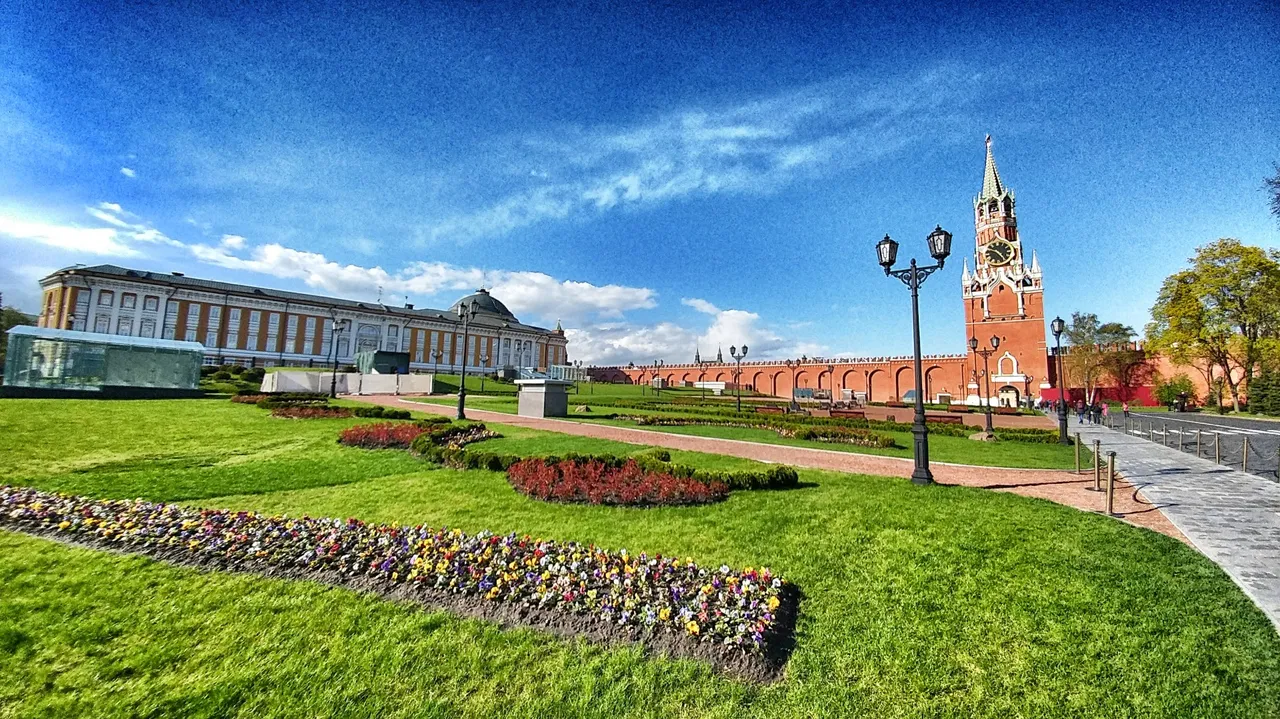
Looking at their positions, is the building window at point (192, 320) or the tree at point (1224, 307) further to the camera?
the building window at point (192, 320)

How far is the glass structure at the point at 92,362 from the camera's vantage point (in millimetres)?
22438

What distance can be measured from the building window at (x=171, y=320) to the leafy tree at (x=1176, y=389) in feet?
336

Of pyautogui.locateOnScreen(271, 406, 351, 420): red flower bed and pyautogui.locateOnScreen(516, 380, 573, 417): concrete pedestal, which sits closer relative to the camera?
pyautogui.locateOnScreen(271, 406, 351, 420): red flower bed

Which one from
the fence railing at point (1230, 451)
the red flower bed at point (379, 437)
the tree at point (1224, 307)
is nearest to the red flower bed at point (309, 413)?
the red flower bed at point (379, 437)

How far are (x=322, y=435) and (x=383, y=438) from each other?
2.77m

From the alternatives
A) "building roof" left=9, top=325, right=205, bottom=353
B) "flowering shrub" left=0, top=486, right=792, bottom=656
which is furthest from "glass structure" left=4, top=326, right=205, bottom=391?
"flowering shrub" left=0, top=486, right=792, bottom=656

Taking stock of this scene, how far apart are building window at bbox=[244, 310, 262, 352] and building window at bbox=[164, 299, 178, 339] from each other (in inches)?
250

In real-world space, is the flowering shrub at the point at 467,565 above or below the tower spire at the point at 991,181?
below

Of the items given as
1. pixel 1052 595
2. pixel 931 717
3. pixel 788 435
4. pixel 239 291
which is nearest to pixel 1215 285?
pixel 788 435

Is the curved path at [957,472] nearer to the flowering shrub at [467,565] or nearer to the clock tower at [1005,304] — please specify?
the flowering shrub at [467,565]

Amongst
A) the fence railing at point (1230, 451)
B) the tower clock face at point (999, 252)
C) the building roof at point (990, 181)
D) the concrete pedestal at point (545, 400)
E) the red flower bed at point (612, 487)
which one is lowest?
the red flower bed at point (612, 487)

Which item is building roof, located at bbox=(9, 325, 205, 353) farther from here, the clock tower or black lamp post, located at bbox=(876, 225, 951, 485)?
the clock tower

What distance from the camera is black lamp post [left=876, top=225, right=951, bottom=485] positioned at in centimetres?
802

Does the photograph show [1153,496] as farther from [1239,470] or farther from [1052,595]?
[1052,595]
